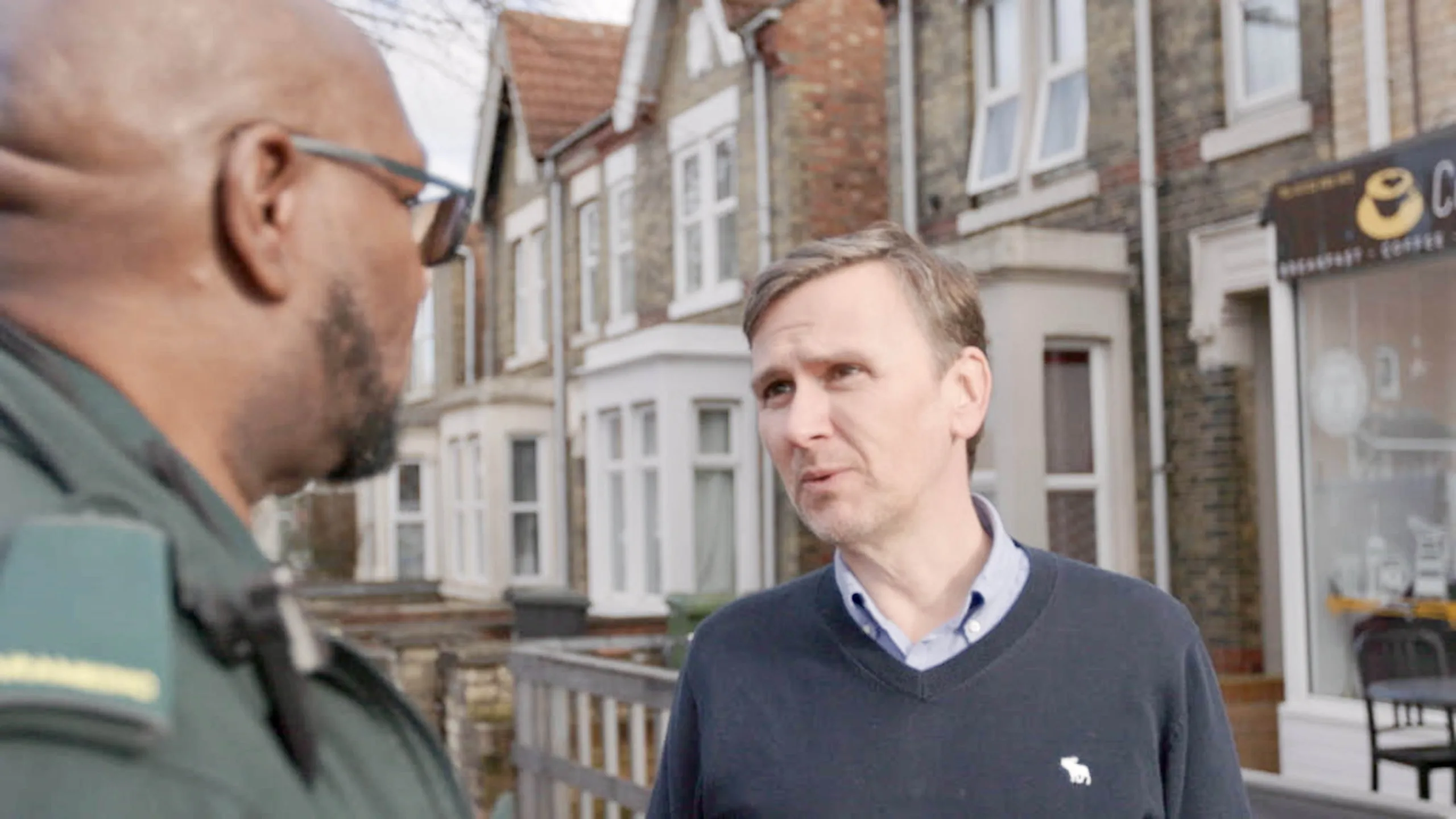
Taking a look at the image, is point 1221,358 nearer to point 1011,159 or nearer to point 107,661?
point 1011,159

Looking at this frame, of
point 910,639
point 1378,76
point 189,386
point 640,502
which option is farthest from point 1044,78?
point 189,386

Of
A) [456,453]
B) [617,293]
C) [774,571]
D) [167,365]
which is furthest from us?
[456,453]

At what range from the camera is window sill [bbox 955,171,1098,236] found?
10750 mm

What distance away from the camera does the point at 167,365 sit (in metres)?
1.02

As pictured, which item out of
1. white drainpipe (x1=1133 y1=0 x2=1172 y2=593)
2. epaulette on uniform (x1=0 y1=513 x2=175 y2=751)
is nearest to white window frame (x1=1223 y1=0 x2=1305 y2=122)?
white drainpipe (x1=1133 y1=0 x2=1172 y2=593)

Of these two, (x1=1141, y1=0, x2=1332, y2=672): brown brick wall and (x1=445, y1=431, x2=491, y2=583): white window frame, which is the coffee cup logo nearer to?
(x1=1141, y1=0, x2=1332, y2=672): brown brick wall

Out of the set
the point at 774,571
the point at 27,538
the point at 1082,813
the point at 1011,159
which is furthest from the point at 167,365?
the point at 774,571

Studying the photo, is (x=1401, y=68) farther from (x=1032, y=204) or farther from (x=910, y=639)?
(x=910, y=639)

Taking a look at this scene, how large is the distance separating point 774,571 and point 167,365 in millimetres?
13716

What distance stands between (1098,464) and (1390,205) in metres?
3.45

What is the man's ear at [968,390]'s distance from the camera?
2.40m

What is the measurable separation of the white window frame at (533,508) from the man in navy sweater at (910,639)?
1732 centimetres

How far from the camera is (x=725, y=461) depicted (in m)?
15.2

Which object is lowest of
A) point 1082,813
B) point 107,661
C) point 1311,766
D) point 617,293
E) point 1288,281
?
point 1311,766
